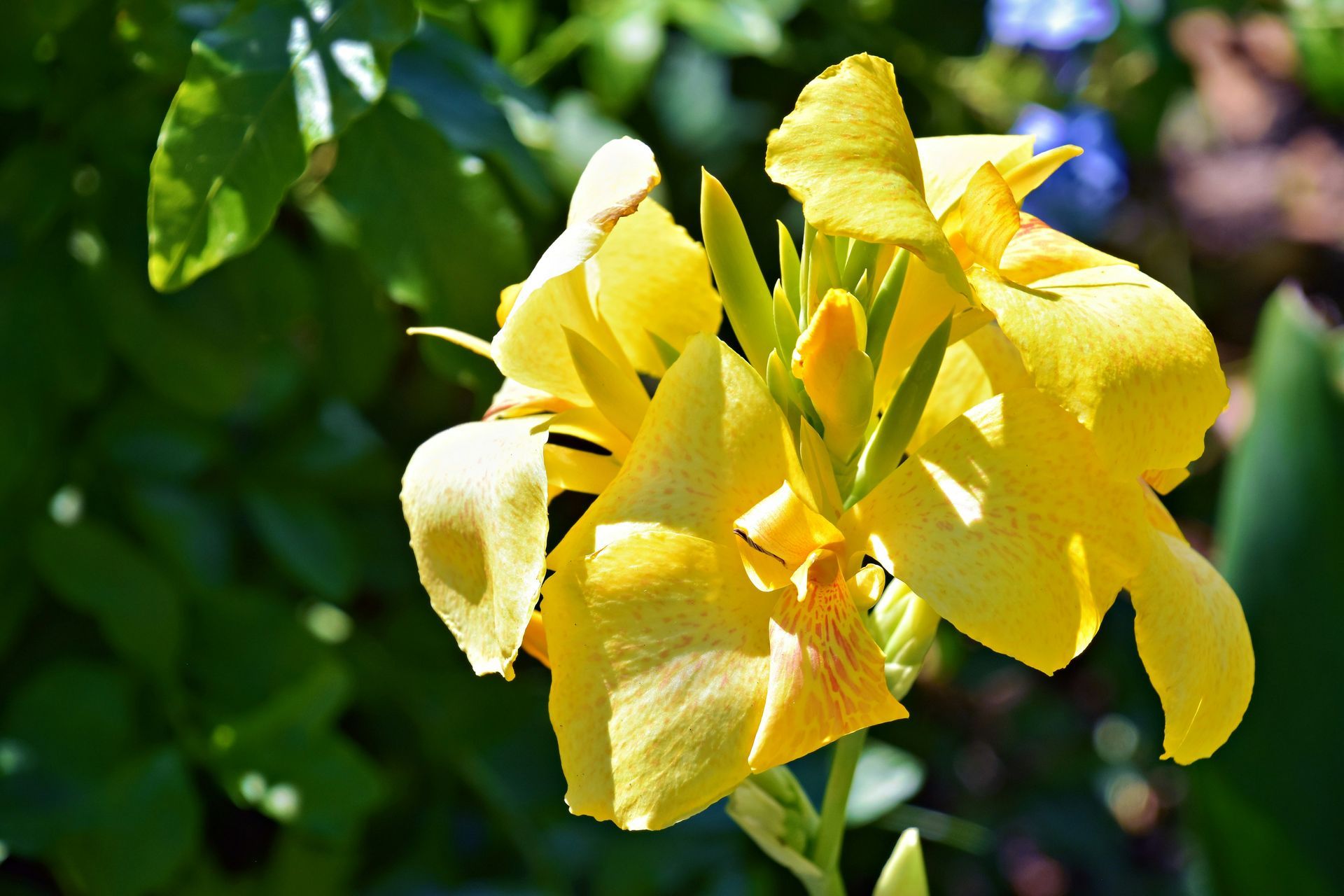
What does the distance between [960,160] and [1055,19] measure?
1.09 meters

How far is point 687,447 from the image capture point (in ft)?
1.51

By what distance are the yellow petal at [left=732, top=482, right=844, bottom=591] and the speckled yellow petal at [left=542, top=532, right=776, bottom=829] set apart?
25mm

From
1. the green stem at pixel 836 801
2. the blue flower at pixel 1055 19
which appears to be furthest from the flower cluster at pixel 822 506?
the blue flower at pixel 1055 19

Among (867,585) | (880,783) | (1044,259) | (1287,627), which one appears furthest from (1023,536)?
(1287,627)

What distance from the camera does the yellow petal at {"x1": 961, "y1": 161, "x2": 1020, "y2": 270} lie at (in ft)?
1.60

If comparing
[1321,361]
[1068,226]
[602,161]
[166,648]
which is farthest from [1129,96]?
[166,648]

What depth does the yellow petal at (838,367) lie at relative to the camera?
0.47 m

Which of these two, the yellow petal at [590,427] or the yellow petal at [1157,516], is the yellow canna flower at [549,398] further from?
the yellow petal at [1157,516]

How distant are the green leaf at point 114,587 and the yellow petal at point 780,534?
592 millimetres

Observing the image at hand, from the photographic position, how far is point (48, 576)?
2.81 feet

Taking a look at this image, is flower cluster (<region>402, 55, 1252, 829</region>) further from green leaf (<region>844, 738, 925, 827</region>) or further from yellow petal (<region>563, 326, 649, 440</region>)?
green leaf (<region>844, 738, 925, 827</region>)

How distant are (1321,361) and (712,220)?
95 centimetres

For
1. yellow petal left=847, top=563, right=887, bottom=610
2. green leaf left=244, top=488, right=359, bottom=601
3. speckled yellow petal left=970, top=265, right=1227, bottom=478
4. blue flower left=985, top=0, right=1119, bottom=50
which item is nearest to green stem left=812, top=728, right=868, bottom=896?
yellow petal left=847, top=563, right=887, bottom=610

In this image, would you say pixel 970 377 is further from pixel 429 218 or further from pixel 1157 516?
pixel 429 218
